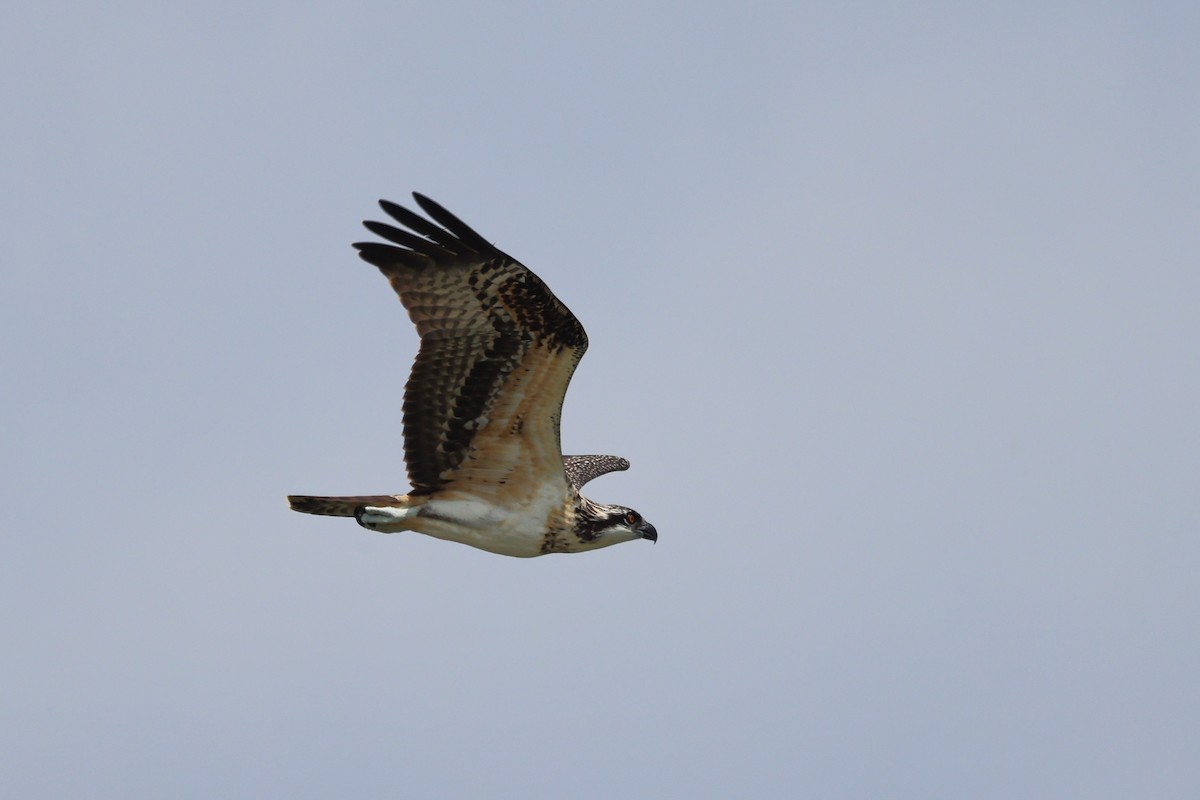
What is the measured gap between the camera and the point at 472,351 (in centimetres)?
1681

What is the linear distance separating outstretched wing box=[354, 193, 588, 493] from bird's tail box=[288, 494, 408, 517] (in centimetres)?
52

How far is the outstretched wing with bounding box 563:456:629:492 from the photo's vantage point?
2103 cm

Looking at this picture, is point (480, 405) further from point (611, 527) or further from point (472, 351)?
point (611, 527)

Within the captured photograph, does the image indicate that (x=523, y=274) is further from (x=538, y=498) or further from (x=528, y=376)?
(x=538, y=498)

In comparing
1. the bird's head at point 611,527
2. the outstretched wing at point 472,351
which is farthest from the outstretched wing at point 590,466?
the outstretched wing at point 472,351

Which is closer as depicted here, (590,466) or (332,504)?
(332,504)

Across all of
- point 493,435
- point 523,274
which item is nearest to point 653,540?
point 493,435

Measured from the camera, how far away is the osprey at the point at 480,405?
16531mm

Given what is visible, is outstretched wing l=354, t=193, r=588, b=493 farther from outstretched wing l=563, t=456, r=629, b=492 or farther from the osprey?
outstretched wing l=563, t=456, r=629, b=492

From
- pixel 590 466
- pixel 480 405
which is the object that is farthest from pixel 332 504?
pixel 590 466

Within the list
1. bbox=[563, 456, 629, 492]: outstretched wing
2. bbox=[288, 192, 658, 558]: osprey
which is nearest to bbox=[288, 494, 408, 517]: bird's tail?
bbox=[288, 192, 658, 558]: osprey

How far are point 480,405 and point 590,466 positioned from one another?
4.50 m

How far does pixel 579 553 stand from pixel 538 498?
2.62 feet

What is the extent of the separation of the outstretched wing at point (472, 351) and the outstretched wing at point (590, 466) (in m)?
3.29
